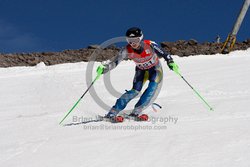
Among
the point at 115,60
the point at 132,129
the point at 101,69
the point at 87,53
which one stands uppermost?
the point at 87,53

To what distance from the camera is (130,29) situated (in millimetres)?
7395

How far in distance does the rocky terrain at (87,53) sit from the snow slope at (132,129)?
5.77m

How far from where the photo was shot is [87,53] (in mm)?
19438

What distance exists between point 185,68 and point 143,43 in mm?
7283

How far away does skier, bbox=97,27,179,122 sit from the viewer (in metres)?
7.43

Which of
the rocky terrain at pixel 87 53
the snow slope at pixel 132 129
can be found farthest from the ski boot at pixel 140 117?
the rocky terrain at pixel 87 53

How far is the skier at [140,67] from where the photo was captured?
7.43m

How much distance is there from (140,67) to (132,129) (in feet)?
5.73

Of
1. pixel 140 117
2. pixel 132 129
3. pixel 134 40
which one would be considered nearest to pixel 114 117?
pixel 140 117

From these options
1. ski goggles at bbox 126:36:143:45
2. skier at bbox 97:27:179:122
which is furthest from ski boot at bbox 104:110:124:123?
ski goggles at bbox 126:36:143:45

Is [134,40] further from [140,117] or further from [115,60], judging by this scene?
[140,117]

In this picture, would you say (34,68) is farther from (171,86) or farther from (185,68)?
(171,86)

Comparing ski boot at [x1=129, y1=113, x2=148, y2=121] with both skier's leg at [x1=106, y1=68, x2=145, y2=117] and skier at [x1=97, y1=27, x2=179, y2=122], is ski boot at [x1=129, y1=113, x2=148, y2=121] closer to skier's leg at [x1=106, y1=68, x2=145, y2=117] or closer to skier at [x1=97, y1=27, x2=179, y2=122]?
skier at [x1=97, y1=27, x2=179, y2=122]

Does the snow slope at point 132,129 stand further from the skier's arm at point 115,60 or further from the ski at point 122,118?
the skier's arm at point 115,60
